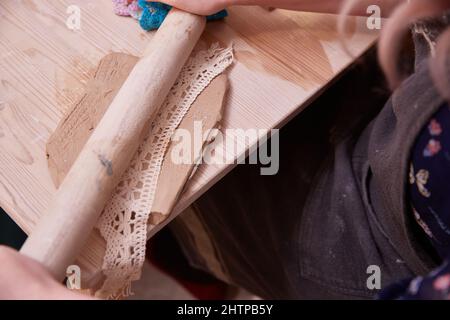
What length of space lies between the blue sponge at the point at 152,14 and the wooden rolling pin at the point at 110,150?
0.7 inches

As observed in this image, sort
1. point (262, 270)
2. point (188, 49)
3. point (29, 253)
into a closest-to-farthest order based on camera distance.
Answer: point (29, 253) → point (188, 49) → point (262, 270)

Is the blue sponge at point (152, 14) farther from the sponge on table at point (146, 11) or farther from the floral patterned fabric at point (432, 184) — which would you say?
the floral patterned fabric at point (432, 184)

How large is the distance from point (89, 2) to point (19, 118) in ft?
0.62

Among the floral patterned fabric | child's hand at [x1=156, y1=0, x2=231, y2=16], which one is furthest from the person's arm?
the floral patterned fabric

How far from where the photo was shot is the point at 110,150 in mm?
567

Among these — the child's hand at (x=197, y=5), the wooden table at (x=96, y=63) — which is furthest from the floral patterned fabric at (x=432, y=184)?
the child's hand at (x=197, y=5)

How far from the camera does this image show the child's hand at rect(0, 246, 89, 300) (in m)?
0.51

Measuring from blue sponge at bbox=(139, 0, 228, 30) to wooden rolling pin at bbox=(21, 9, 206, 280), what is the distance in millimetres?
18

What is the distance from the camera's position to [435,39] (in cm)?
61

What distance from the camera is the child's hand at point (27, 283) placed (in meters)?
0.51

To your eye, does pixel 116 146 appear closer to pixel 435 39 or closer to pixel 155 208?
pixel 155 208

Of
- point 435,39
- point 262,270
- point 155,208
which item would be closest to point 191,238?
point 262,270

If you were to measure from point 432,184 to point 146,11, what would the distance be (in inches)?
16.0

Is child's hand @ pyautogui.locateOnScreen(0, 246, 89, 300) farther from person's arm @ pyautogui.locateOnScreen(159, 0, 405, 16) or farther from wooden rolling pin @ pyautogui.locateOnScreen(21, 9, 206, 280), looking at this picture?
person's arm @ pyautogui.locateOnScreen(159, 0, 405, 16)
